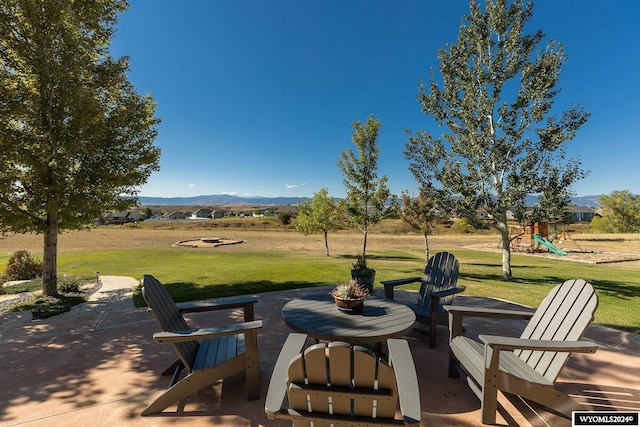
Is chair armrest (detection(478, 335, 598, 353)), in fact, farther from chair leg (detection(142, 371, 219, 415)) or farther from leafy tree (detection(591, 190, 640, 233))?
leafy tree (detection(591, 190, 640, 233))

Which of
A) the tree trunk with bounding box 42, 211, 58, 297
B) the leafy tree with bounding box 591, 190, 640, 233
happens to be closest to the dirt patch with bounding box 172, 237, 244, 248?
the tree trunk with bounding box 42, 211, 58, 297

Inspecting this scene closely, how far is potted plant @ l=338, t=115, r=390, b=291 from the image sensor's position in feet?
34.6

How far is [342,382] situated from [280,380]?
523 millimetres

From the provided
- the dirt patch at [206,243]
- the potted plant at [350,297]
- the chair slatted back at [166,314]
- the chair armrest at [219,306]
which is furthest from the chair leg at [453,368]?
the dirt patch at [206,243]

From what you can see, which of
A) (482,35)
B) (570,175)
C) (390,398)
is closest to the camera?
(390,398)

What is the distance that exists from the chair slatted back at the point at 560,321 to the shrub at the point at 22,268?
15457mm

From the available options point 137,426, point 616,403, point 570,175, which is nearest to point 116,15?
point 137,426

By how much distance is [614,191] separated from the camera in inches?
1850

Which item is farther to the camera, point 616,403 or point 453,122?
point 453,122

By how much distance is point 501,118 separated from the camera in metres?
9.70

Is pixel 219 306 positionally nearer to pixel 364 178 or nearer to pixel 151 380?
pixel 151 380

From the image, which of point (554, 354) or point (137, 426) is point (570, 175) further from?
point (137, 426)

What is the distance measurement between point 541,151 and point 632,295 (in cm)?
474

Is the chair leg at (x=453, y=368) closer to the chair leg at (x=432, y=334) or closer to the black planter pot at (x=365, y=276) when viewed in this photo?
the chair leg at (x=432, y=334)
